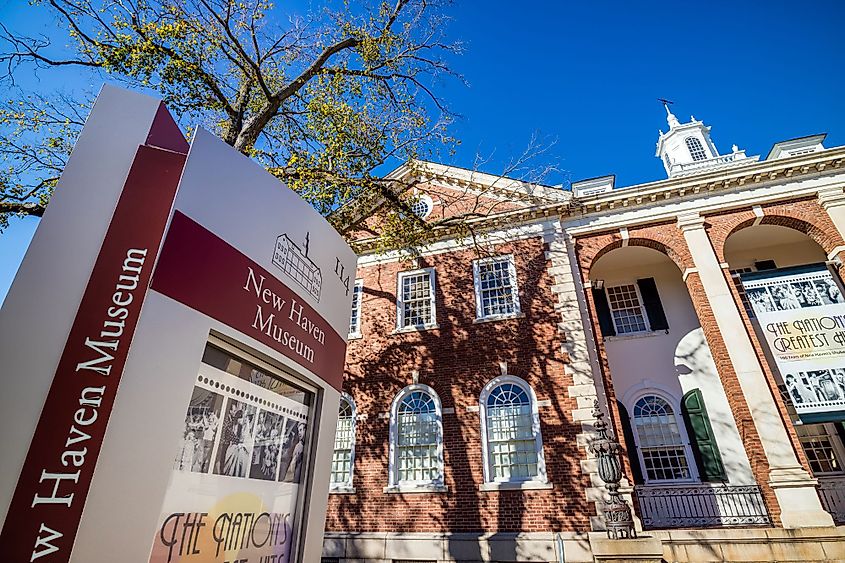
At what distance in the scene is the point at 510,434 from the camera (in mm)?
11344

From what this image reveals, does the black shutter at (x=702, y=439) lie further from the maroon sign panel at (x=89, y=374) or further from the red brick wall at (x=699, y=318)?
the maroon sign panel at (x=89, y=374)

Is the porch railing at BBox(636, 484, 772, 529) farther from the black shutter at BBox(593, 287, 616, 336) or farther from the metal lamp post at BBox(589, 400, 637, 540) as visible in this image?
the black shutter at BBox(593, 287, 616, 336)

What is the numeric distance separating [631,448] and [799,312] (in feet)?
19.1

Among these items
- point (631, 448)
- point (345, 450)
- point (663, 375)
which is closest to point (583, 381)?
point (631, 448)

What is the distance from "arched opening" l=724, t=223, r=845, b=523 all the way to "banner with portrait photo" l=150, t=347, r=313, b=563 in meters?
12.5

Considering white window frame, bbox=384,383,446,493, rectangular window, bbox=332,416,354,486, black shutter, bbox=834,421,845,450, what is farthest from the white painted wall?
rectangular window, bbox=332,416,354,486

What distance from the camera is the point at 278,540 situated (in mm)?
2977

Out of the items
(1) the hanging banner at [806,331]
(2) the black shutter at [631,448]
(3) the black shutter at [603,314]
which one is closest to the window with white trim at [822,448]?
(1) the hanging banner at [806,331]

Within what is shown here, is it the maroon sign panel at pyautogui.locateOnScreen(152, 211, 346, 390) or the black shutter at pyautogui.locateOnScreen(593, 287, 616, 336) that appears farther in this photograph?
the black shutter at pyautogui.locateOnScreen(593, 287, 616, 336)

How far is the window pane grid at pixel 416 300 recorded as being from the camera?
13.7 m

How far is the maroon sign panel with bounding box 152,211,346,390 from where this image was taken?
244 cm

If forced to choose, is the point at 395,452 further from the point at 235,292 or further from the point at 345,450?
the point at 235,292

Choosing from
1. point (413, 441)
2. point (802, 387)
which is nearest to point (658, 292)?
point (802, 387)

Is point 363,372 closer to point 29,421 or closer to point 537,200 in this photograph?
point 537,200
